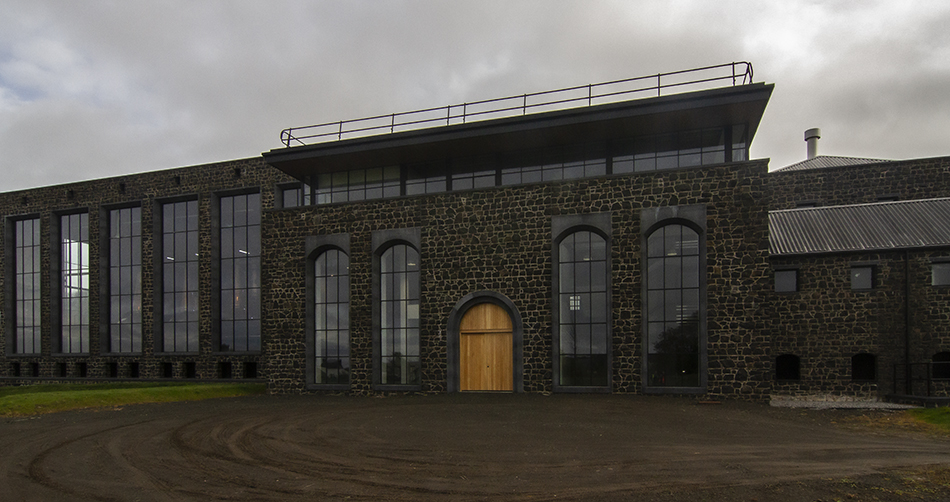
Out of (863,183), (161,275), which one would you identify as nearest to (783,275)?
(863,183)

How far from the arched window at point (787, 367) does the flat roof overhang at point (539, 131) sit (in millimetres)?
7480

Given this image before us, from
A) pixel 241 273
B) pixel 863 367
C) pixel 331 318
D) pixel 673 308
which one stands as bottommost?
pixel 863 367

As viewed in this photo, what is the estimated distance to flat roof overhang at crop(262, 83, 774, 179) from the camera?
56.0 feet

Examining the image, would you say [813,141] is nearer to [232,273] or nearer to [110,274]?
[232,273]

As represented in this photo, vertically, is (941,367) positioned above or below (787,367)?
above

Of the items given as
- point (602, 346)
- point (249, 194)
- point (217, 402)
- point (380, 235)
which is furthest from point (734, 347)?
point (249, 194)

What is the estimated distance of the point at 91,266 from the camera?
3183 centimetres

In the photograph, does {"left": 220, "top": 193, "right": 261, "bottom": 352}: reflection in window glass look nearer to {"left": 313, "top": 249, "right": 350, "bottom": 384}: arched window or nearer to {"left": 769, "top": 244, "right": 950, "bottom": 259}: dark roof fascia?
{"left": 313, "top": 249, "right": 350, "bottom": 384}: arched window

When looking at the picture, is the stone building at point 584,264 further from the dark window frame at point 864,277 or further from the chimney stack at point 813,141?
the chimney stack at point 813,141

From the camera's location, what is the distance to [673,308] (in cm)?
1769

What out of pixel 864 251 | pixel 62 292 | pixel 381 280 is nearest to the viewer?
pixel 864 251

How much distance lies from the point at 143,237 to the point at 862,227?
33865 mm

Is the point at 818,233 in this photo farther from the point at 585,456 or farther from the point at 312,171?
the point at 312,171

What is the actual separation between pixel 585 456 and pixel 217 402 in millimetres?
15005
